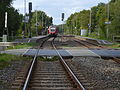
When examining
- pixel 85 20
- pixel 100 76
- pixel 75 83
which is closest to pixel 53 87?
pixel 75 83

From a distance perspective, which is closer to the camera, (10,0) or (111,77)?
(111,77)

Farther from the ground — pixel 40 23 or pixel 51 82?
pixel 40 23

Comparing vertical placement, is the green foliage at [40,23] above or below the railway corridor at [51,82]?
above

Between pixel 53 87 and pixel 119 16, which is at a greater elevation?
pixel 119 16

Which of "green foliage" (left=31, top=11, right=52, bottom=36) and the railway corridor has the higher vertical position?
"green foliage" (left=31, top=11, right=52, bottom=36)

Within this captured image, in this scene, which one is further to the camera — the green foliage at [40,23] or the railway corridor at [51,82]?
the green foliage at [40,23]

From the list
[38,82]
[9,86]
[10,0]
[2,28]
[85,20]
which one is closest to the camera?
[9,86]

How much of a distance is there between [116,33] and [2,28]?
808 inches

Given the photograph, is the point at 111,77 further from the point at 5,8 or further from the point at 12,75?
the point at 5,8

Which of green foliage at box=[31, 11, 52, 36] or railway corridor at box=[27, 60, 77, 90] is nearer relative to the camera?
railway corridor at box=[27, 60, 77, 90]

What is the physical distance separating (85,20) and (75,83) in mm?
99515

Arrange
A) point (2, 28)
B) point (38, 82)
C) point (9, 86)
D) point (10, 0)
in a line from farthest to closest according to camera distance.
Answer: point (10, 0), point (2, 28), point (38, 82), point (9, 86)

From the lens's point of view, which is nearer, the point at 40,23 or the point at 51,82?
the point at 51,82

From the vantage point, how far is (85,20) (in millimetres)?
107938
